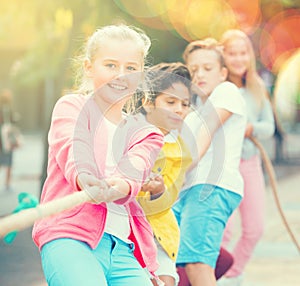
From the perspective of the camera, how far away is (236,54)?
5.60 meters

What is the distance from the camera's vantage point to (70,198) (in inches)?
97.2

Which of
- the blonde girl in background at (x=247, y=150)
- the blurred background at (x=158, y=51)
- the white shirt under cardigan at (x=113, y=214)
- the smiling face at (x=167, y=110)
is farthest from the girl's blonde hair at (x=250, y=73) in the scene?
the white shirt under cardigan at (x=113, y=214)

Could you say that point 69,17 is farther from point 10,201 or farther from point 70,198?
point 70,198

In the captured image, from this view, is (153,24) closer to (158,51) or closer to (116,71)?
(158,51)

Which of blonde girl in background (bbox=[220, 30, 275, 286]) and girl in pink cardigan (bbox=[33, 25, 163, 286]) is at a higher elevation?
girl in pink cardigan (bbox=[33, 25, 163, 286])

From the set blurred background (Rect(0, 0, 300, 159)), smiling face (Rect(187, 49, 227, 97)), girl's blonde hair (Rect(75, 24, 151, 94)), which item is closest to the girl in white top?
smiling face (Rect(187, 49, 227, 97))

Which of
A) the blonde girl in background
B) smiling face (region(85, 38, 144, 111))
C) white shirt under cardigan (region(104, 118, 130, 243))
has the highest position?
smiling face (region(85, 38, 144, 111))

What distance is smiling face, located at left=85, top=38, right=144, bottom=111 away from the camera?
119 inches

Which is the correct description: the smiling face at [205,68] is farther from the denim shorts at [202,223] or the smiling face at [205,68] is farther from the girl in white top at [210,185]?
the denim shorts at [202,223]

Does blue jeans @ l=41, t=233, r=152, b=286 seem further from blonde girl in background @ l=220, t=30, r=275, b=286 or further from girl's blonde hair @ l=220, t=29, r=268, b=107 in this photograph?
girl's blonde hair @ l=220, t=29, r=268, b=107

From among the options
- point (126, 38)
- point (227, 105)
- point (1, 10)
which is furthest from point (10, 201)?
point (126, 38)

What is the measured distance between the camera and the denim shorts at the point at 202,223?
4.27 metres

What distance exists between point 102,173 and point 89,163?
0.34ft

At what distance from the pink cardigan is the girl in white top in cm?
109
